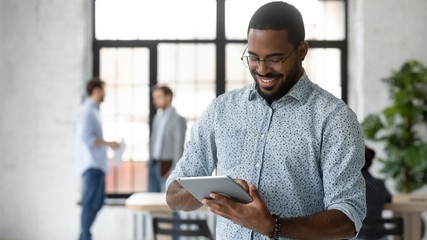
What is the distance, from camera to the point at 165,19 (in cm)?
709

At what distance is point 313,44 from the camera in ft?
23.1

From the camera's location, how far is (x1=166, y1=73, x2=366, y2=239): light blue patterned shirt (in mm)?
1646

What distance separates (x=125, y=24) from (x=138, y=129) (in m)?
1.17

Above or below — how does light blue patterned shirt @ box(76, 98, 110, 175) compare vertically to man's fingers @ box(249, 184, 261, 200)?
below

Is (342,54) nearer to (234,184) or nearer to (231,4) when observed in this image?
(231,4)

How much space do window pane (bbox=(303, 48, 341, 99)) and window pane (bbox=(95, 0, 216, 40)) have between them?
112 centimetres

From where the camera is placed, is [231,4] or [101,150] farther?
[231,4]

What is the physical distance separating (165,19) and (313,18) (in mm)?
1626

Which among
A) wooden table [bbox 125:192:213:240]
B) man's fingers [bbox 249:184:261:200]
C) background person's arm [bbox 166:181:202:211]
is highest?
man's fingers [bbox 249:184:261:200]

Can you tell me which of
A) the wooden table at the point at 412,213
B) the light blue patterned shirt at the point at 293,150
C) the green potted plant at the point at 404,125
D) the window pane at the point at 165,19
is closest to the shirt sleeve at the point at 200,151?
the light blue patterned shirt at the point at 293,150

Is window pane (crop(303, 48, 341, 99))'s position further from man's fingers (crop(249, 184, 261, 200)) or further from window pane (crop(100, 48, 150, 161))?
man's fingers (crop(249, 184, 261, 200))

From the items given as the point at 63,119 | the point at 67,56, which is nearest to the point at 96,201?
the point at 63,119

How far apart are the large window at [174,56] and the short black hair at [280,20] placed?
5.38 m

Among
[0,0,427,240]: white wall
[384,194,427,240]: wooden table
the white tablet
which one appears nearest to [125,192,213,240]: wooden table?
[384,194,427,240]: wooden table
